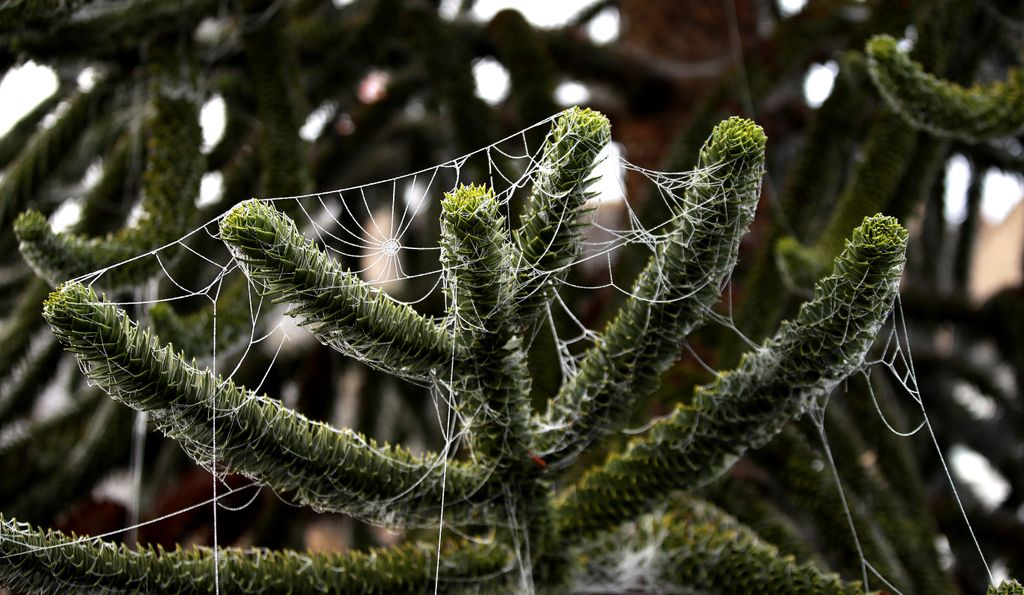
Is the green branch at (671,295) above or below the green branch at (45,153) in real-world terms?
below

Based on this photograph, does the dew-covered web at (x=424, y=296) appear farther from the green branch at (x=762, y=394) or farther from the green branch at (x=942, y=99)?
the green branch at (x=942, y=99)

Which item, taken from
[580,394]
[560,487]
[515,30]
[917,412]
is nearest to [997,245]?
[917,412]

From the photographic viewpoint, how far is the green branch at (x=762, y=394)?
2.53ft

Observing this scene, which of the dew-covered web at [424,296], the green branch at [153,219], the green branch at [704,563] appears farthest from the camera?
the green branch at [153,219]

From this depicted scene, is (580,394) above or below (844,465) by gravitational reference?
below

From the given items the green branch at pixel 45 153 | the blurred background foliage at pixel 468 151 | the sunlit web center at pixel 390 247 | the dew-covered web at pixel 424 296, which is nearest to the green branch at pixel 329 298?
the dew-covered web at pixel 424 296

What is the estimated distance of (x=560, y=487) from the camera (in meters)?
1.43

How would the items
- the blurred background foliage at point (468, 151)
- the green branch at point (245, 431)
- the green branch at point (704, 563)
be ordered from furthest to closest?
the blurred background foliage at point (468, 151) < the green branch at point (704, 563) < the green branch at point (245, 431)

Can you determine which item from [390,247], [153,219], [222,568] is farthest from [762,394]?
[153,219]

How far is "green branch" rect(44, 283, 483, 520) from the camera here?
71 cm

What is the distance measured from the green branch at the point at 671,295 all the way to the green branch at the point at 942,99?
47cm

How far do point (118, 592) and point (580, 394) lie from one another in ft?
1.49

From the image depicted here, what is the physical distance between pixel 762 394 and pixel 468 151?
3.15ft

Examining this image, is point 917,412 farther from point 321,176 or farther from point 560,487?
point 321,176
